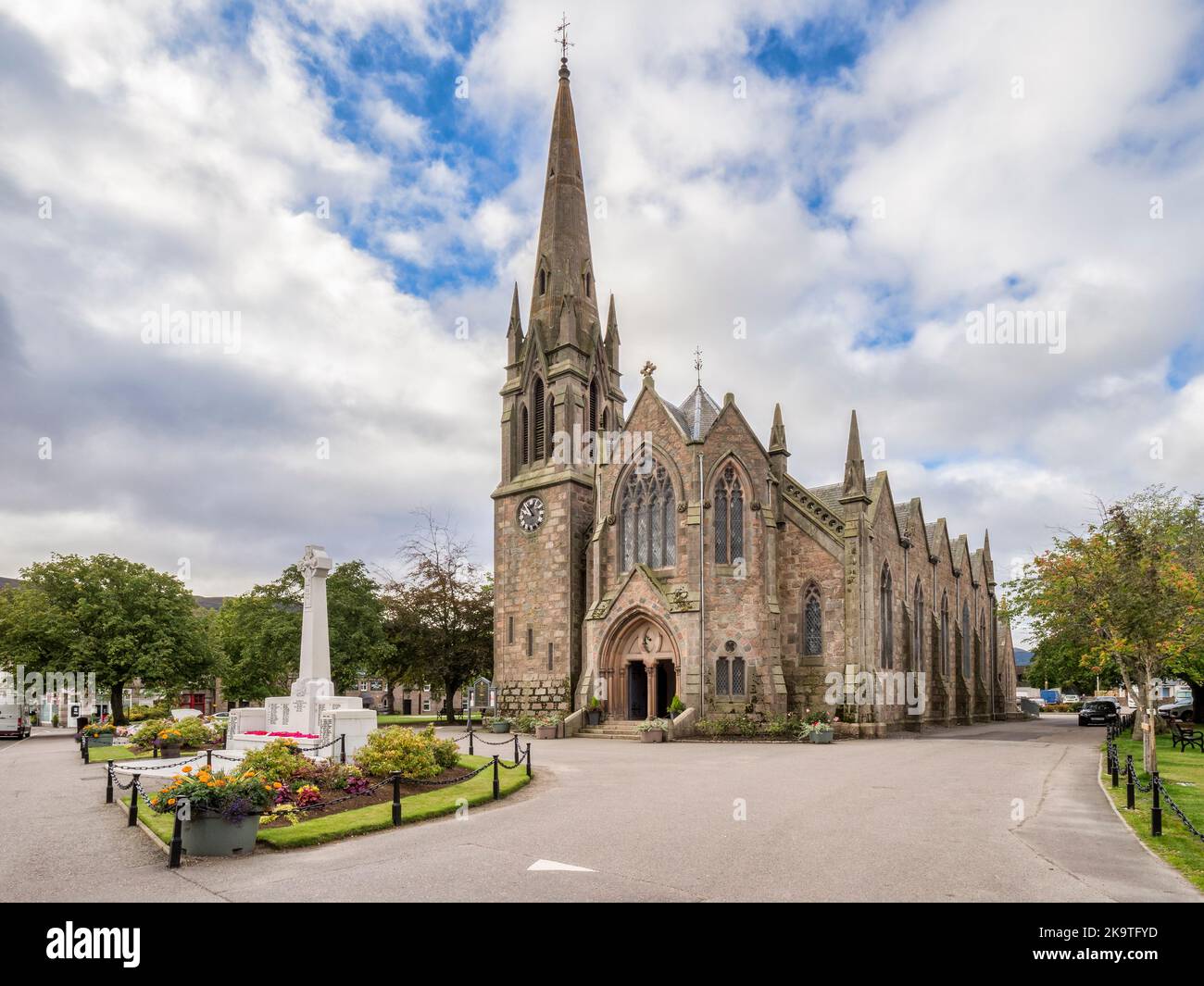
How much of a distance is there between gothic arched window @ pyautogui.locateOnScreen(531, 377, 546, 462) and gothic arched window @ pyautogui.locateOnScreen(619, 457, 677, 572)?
19.5 feet

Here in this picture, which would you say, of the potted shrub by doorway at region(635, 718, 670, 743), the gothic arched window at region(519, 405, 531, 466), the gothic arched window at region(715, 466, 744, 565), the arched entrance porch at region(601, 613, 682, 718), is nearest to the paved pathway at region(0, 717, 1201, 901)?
the potted shrub by doorway at region(635, 718, 670, 743)

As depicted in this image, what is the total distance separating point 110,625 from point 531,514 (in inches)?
806

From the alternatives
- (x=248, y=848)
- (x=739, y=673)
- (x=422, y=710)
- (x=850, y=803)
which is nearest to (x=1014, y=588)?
(x=739, y=673)

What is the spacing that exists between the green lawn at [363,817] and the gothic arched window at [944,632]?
3387 cm

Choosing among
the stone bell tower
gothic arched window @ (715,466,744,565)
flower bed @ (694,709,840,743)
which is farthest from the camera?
the stone bell tower

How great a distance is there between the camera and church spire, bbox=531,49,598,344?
4059cm

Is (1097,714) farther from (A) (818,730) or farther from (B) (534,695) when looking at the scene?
(B) (534,695)

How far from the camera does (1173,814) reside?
1270cm

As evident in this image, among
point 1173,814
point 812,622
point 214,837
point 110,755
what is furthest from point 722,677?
point 214,837

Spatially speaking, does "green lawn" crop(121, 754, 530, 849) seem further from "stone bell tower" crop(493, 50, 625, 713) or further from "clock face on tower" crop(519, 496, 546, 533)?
"clock face on tower" crop(519, 496, 546, 533)

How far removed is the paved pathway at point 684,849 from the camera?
8.35 m

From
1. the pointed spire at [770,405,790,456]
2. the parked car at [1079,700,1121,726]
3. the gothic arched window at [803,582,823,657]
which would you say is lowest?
the parked car at [1079,700,1121,726]

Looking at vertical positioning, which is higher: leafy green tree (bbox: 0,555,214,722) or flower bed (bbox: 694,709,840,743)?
leafy green tree (bbox: 0,555,214,722)
